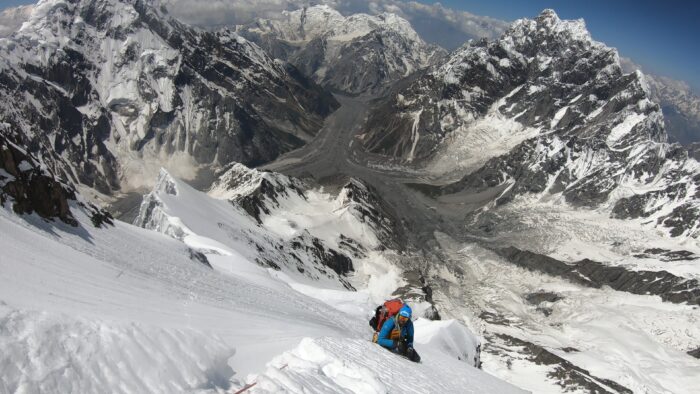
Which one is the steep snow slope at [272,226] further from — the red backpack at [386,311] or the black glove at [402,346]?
the black glove at [402,346]

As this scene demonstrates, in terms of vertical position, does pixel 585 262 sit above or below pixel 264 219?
above

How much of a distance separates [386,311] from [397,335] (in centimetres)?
157

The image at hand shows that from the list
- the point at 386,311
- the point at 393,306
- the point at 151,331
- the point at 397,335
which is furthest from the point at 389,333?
the point at 151,331

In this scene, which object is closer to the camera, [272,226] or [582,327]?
[272,226]

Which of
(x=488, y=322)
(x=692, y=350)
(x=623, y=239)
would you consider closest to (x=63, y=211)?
(x=488, y=322)

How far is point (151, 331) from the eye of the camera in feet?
45.5

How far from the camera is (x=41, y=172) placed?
27.2 metres

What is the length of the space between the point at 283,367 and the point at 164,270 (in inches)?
577

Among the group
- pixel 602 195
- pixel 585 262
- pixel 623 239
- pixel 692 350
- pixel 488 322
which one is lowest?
pixel 488 322

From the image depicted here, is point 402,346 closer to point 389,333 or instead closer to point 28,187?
point 389,333

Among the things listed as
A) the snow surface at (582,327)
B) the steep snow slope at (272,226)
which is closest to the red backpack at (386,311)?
the steep snow slope at (272,226)

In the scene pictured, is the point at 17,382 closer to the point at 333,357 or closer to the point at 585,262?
the point at 333,357

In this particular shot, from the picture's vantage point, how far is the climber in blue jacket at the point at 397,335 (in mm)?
26547

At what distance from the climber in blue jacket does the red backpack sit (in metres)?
0.38
